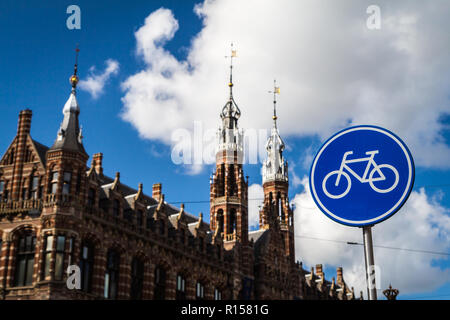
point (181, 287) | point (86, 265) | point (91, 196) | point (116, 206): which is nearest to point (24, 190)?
point (91, 196)

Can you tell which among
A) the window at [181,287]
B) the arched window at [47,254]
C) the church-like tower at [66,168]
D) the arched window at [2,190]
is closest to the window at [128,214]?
the church-like tower at [66,168]

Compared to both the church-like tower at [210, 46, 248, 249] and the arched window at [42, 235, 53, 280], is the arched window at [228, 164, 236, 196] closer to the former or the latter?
the church-like tower at [210, 46, 248, 249]

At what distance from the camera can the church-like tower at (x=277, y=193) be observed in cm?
7156

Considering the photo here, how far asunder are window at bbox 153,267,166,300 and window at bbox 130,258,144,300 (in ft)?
6.47

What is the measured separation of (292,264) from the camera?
2854 inches

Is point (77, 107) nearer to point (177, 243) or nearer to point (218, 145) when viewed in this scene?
point (177, 243)

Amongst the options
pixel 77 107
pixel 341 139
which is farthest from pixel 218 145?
pixel 341 139

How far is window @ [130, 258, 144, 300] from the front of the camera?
4397 cm

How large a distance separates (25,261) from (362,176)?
35303mm

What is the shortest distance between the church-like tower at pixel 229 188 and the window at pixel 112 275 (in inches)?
750

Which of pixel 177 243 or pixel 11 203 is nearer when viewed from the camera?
pixel 11 203

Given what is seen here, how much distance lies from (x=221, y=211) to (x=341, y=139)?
5982 cm

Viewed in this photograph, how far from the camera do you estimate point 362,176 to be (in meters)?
5.14

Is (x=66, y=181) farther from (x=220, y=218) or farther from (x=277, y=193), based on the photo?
(x=277, y=193)
